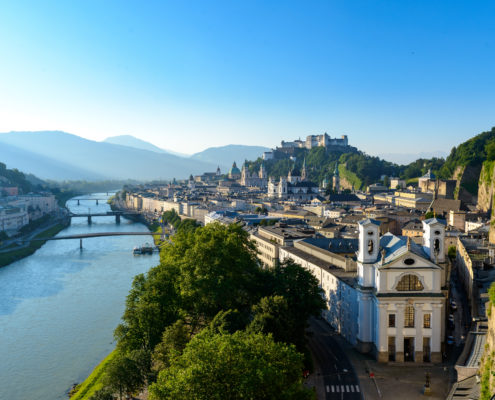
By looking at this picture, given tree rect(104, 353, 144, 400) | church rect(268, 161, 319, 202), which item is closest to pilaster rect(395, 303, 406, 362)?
tree rect(104, 353, 144, 400)

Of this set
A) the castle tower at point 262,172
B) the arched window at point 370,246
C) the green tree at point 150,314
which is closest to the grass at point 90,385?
the green tree at point 150,314

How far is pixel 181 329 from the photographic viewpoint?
1639 cm

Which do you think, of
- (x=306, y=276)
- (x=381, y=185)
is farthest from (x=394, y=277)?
(x=381, y=185)

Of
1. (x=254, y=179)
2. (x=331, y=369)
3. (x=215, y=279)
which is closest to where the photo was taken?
(x=331, y=369)

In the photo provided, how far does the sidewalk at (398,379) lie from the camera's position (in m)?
14.5

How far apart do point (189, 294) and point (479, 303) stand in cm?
1118

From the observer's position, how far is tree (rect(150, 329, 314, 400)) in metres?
10.3

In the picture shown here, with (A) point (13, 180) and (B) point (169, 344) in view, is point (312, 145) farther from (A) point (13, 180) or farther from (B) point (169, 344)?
(B) point (169, 344)

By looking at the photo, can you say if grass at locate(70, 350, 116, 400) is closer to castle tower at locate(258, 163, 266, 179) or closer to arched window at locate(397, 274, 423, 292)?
arched window at locate(397, 274, 423, 292)

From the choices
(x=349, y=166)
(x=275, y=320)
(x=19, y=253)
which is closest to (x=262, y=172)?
(x=349, y=166)

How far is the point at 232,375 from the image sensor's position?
1055 cm

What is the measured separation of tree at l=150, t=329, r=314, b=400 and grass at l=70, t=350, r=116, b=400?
7.21m

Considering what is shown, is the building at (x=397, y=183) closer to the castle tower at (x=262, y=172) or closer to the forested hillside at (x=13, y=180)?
the castle tower at (x=262, y=172)

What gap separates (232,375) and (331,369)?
269 inches
